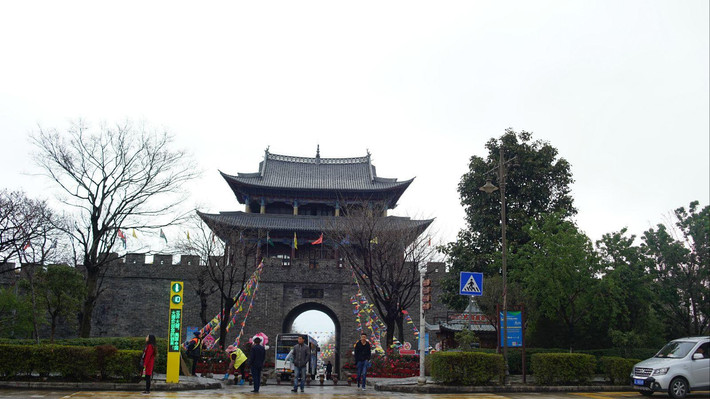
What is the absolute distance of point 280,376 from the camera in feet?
73.7

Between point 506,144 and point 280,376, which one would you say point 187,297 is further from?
point 506,144

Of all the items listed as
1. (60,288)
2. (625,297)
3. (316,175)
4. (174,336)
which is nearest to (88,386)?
(174,336)

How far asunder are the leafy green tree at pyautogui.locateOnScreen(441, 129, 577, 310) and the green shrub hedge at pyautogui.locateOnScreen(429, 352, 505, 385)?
11769 mm

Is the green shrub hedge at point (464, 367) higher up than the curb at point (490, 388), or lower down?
higher up

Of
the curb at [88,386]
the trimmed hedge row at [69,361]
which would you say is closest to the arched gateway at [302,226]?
the curb at [88,386]

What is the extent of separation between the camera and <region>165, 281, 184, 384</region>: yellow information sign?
1420 centimetres

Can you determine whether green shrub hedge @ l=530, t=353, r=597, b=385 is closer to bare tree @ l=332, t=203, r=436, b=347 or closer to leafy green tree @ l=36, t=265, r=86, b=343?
bare tree @ l=332, t=203, r=436, b=347

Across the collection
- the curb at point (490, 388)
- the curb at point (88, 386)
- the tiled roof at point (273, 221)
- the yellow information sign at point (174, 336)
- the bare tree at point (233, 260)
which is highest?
the tiled roof at point (273, 221)

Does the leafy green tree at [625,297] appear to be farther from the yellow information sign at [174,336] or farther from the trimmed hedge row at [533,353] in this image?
the yellow information sign at [174,336]

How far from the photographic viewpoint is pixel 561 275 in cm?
2136

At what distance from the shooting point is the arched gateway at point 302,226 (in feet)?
104

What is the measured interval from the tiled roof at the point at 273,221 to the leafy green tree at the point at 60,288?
8381mm

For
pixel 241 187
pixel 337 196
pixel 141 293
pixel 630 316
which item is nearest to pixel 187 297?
pixel 141 293

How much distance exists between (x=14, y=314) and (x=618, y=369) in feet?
78.9
